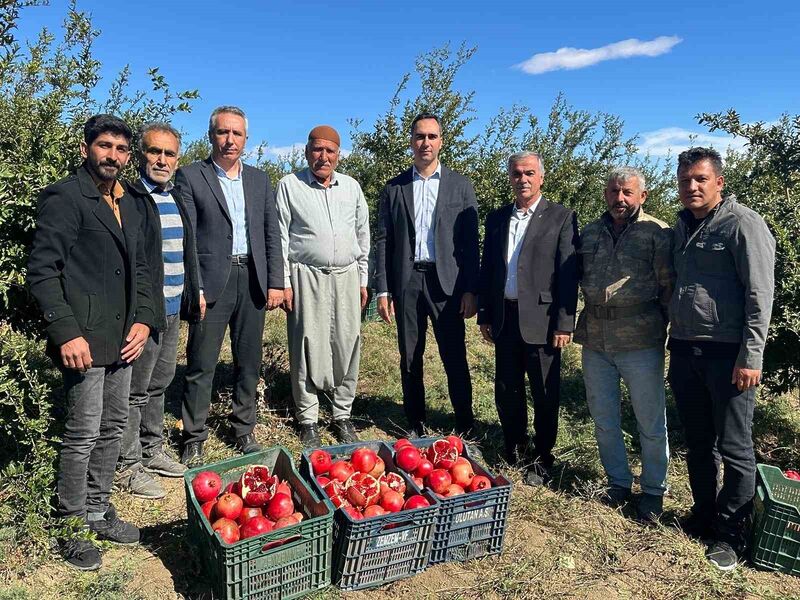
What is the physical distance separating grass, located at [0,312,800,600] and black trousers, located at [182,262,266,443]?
354 millimetres

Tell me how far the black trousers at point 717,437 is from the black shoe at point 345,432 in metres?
2.58

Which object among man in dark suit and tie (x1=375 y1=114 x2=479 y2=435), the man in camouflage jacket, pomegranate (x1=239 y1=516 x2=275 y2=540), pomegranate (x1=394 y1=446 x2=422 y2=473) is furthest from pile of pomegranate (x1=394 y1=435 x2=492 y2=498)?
man in dark suit and tie (x1=375 y1=114 x2=479 y2=435)

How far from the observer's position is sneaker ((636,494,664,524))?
3932 mm

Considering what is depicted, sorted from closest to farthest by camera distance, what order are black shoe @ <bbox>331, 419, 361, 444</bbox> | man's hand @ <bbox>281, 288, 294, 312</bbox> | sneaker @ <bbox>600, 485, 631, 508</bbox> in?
1. sneaker @ <bbox>600, 485, 631, 508</bbox>
2. man's hand @ <bbox>281, 288, 294, 312</bbox>
3. black shoe @ <bbox>331, 419, 361, 444</bbox>

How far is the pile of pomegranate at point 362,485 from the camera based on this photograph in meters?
3.11

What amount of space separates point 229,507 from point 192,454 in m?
1.62

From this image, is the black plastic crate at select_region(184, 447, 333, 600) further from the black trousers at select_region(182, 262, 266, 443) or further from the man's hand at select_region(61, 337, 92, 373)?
the black trousers at select_region(182, 262, 266, 443)

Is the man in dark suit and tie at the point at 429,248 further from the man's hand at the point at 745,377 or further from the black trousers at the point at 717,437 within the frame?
the man's hand at the point at 745,377

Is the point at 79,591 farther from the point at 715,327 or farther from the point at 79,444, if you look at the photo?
the point at 715,327

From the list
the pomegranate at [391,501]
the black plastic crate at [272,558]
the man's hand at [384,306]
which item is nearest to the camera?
the black plastic crate at [272,558]

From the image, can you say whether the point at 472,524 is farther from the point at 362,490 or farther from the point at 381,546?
the point at 362,490

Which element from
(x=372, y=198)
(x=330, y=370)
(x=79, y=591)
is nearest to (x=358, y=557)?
(x=79, y=591)

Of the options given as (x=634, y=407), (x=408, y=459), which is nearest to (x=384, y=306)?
(x=408, y=459)

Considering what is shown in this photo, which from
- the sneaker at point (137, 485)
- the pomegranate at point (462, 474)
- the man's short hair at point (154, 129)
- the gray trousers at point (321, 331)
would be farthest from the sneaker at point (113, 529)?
the man's short hair at point (154, 129)
